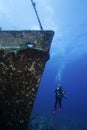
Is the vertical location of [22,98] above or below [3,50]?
below

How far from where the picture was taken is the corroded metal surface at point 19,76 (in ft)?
19.9

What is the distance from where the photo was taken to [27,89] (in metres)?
6.22

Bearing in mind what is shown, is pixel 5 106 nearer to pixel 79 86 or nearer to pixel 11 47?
pixel 11 47

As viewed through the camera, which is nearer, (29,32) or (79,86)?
(29,32)

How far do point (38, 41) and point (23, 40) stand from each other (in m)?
0.44

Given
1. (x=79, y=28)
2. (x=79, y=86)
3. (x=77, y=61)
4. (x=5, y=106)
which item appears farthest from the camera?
(x=79, y=86)

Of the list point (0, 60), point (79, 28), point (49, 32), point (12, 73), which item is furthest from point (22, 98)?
point (79, 28)

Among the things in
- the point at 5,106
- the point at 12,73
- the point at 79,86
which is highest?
the point at 12,73

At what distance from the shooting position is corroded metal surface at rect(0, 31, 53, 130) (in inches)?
238

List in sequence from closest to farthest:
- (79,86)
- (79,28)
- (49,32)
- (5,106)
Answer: (5,106) → (49,32) → (79,28) → (79,86)

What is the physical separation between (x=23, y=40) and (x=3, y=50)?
666 mm

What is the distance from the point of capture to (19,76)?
615 cm

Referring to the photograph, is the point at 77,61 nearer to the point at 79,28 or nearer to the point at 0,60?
the point at 79,28

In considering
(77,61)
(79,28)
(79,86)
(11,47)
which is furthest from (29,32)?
(79,86)
